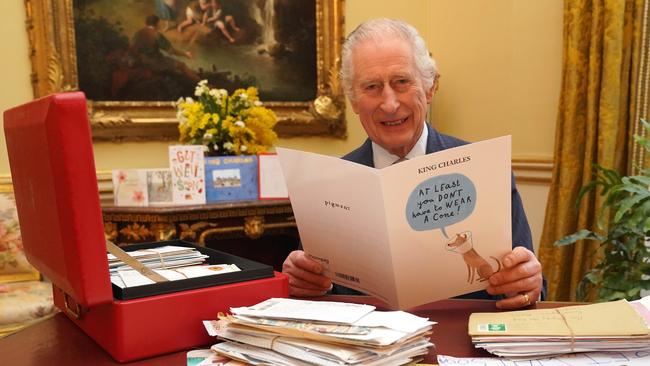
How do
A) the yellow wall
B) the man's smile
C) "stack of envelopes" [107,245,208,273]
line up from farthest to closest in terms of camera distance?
the yellow wall, the man's smile, "stack of envelopes" [107,245,208,273]

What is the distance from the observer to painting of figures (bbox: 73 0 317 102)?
329 cm

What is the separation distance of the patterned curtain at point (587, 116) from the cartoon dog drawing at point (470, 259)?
195 centimetres

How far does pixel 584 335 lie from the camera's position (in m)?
0.92

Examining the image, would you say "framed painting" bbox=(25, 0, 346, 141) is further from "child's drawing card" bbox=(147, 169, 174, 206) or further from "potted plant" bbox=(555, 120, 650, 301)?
"potted plant" bbox=(555, 120, 650, 301)

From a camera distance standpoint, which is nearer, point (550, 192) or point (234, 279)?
point (234, 279)

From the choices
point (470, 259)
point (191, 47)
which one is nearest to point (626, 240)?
point (470, 259)

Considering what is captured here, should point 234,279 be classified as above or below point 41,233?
below

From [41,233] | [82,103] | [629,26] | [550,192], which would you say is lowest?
[550,192]

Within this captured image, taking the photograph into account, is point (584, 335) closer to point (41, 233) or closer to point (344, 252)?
point (344, 252)

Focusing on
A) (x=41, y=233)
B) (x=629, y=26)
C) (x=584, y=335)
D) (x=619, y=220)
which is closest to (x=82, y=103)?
(x=41, y=233)

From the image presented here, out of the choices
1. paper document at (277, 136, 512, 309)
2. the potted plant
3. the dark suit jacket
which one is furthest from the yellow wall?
paper document at (277, 136, 512, 309)

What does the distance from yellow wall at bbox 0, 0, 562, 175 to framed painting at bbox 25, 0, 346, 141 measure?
0.11 m

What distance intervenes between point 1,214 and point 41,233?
2.46 m

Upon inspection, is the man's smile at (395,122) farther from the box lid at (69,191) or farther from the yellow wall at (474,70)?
the yellow wall at (474,70)
